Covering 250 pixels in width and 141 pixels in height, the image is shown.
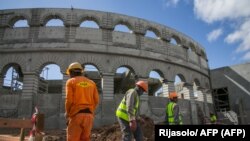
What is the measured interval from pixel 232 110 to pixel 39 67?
17.8 meters

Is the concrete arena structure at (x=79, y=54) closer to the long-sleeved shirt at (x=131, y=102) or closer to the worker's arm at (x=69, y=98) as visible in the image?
the long-sleeved shirt at (x=131, y=102)

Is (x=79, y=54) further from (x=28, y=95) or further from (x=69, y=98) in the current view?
(x=69, y=98)

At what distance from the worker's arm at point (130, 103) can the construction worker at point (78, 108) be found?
3.88ft

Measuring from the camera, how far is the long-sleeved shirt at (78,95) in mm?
4297

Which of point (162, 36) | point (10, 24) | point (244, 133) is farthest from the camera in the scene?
point (162, 36)

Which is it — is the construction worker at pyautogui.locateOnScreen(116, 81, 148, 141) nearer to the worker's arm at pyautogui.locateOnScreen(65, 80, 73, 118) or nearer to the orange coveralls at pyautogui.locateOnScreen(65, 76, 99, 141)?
the orange coveralls at pyautogui.locateOnScreen(65, 76, 99, 141)

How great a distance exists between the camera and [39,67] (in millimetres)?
17250

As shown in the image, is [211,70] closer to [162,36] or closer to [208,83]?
[208,83]

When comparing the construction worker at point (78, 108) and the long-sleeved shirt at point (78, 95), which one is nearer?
the construction worker at point (78, 108)

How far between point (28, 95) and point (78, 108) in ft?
44.4

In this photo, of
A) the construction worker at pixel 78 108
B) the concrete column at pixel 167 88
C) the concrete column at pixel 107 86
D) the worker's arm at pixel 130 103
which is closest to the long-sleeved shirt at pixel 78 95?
the construction worker at pixel 78 108

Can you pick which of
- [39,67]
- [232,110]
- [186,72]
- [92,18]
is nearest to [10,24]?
[39,67]

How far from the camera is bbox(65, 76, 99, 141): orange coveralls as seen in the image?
417cm

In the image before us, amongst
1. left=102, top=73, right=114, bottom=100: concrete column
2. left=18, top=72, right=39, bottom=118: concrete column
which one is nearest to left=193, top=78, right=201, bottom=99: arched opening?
left=102, top=73, right=114, bottom=100: concrete column
